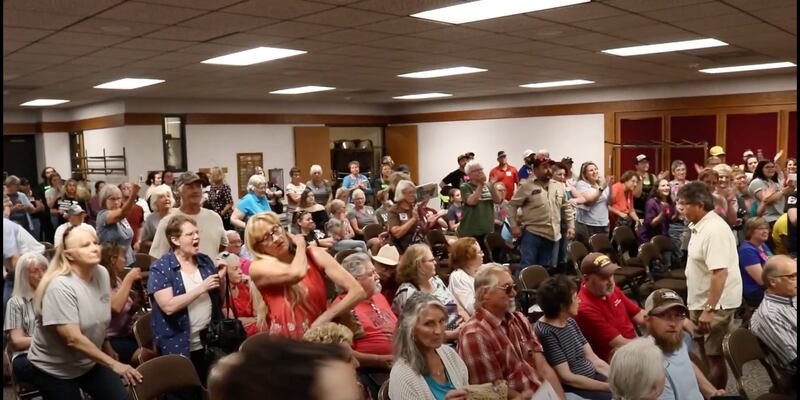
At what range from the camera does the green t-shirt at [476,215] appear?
6605 millimetres

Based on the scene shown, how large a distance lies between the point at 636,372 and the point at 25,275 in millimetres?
3202

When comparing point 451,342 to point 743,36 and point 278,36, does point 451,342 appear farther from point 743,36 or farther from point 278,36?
point 743,36

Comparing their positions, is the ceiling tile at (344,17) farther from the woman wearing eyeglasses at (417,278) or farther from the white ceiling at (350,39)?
the woman wearing eyeglasses at (417,278)

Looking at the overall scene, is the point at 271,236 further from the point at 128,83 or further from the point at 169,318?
the point at 128,83

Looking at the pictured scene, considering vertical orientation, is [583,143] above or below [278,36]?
below

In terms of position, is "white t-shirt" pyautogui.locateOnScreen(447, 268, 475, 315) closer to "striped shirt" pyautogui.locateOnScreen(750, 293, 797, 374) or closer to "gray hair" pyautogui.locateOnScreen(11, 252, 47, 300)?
"striped shirt" pyautogui.locateOnScreen(750, 293, 797, 374)

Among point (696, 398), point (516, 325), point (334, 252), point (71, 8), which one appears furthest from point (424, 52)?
point (696, 398)

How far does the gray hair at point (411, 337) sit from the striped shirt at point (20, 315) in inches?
81.4

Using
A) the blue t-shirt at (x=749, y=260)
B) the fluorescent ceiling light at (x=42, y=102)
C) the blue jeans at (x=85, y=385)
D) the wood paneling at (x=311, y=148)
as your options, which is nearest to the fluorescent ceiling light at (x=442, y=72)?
the blue t-shirt at (x=749, y=260)

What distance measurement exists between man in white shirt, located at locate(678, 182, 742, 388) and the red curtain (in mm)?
8438

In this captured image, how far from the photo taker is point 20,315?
3.52 metres

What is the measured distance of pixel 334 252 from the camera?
5984mm

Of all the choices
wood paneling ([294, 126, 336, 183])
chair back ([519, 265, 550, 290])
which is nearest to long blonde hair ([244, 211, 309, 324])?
chair back ([519, 265, 550, 290])

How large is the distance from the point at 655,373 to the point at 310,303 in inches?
59.4
